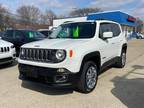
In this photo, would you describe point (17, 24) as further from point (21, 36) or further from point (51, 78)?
point (51, 78)

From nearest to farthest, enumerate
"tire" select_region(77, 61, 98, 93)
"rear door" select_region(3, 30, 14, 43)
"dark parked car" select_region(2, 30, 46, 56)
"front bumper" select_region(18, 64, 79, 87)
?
"front bumper" select_region(18, 64, 79, 87) → "tire" select_region(77, 61, 98, 93) → "dark parked car" select_region(2, 30, 46, 56) → "rear door" select_region(3, 30, 14, 43)

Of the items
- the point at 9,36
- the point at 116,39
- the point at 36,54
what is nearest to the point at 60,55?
the point at 36,54

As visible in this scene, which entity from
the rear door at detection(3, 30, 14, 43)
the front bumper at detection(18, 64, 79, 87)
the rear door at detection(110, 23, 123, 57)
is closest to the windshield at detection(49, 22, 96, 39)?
the rear door at detection(110, 23, 123, 57)

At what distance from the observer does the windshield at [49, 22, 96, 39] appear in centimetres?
584

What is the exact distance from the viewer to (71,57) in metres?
4.75

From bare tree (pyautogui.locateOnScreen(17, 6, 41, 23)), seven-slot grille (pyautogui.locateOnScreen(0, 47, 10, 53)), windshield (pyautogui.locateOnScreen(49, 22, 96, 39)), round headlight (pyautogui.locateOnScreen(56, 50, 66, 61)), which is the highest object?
bare tree (pyautogui.locateOnScreen(17, 6, 41, 23))

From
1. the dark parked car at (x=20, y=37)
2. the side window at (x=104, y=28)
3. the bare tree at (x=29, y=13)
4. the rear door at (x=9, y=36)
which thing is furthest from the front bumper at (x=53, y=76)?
the bare tree at (x=29, y=13)

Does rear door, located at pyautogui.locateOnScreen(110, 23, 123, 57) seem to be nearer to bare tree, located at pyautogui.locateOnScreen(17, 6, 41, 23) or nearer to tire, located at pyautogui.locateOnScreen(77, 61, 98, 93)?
tire, located at pyautogui.locateOnScreen(77, 61, 98, 93)

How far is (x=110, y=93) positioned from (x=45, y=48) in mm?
2028

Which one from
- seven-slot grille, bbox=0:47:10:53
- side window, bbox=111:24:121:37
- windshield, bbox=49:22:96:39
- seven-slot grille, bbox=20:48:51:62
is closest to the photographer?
seven-slot grille, bbox=20:48:51:62

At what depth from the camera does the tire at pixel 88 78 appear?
5074mm

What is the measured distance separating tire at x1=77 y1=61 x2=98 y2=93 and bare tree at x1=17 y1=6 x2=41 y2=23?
248ft

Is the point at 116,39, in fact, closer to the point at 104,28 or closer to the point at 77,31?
the point at 104,28

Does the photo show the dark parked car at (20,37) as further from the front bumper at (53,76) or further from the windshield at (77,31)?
the front bumper at (53,76)
